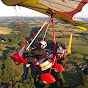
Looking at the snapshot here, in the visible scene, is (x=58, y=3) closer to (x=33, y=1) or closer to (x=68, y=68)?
(x=33, y=1)

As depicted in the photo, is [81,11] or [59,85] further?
[59,85]

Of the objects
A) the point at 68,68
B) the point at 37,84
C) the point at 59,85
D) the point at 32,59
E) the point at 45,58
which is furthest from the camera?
the point at 68,68

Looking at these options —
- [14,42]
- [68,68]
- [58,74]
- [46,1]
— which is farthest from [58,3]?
[14,42]

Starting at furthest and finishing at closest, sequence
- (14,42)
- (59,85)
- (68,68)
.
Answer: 1. (14,42)
2. (68,68)
3. (59,85)

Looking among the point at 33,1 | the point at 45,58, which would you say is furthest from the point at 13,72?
the point at 33,1

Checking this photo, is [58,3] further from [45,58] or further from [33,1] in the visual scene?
[45,58]

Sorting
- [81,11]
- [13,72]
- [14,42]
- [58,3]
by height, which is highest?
[58,3]

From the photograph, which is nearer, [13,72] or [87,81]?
[87,81]

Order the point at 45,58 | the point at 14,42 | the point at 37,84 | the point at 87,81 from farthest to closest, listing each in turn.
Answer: the point at 14,42, the point at 37,84, the point at 87,81, the point at 45,58

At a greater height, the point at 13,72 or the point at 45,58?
the point at 45,58
